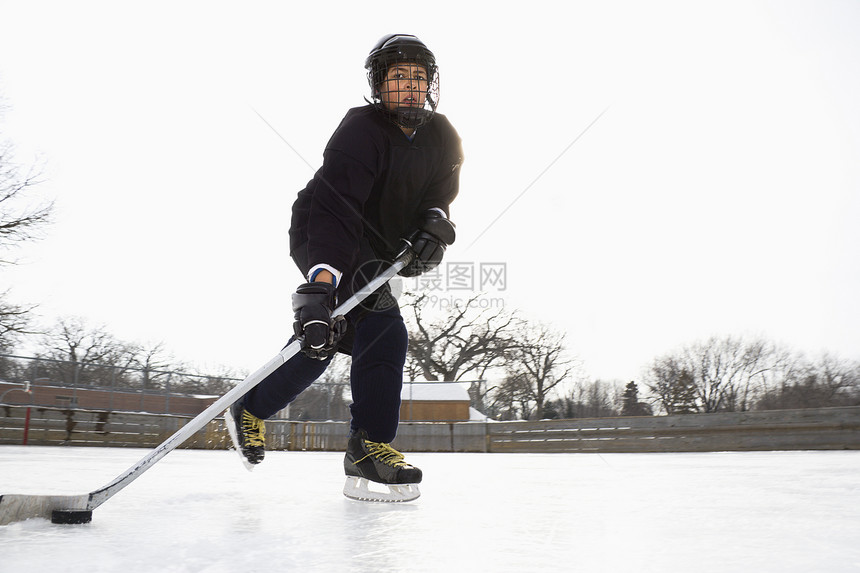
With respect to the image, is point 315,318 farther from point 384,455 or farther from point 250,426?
point 250,426

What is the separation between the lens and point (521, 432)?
12.0 m

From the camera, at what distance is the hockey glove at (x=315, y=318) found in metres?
1.80

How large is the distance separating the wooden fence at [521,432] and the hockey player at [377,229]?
27.6 ft

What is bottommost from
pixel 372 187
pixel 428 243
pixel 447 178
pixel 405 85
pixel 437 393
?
pixel 437 393

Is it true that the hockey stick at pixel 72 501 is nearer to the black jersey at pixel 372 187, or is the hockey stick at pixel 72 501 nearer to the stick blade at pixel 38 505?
the stick blade at pixel 38 505

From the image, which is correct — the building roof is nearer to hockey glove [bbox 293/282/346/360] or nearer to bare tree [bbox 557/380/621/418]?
bare tree [bbox 557/380/621/418]

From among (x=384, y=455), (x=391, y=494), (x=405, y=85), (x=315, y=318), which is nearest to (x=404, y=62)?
(x=405, y=85)

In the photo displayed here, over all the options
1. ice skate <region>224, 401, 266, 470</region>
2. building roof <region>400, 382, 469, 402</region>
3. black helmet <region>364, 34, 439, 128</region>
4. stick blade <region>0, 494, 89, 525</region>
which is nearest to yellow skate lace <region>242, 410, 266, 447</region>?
ice skate <region>224, 401, 266, 470</region>

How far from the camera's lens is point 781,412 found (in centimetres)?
870

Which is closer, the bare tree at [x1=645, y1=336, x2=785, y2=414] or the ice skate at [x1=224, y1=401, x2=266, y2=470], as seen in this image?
the ice skate at [x1=224, y1=401, x2=266, y2=470]

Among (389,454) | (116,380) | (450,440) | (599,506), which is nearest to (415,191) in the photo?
(389,454)

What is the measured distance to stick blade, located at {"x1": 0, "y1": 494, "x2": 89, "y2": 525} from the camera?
4.66 feet

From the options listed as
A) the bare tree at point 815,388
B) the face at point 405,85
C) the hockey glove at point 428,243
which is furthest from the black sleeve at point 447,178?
the bare tree at point 815,388

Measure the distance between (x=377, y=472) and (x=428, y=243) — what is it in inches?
35.2
